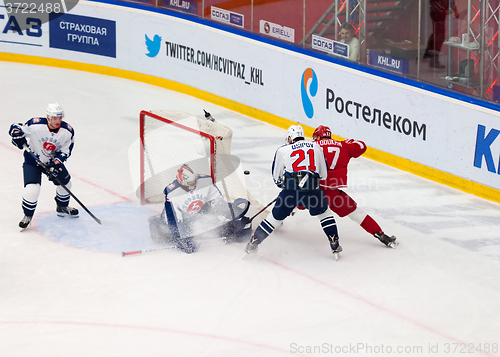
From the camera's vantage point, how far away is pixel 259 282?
590 centimetres

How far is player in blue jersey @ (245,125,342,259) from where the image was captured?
6.02 m

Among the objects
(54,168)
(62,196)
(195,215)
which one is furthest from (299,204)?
(62,196)

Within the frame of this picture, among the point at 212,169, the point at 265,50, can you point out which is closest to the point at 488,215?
the point at 212,169

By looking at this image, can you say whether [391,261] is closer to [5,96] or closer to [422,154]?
[422,154]

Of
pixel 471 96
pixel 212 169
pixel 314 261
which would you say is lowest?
pixel 314 261

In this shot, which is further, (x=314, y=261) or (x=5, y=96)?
(x=5, y=96)

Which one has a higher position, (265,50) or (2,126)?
(265,50)

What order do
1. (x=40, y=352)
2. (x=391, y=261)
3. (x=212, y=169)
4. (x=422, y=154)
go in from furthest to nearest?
(x=422, y=154) → (x=212, y=169) → (x=391, y=261) → (x=40, y=352)

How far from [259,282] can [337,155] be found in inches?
52.4

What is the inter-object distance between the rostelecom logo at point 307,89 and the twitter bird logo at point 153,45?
3201 mm

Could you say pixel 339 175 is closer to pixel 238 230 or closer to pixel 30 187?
pixel 238 230

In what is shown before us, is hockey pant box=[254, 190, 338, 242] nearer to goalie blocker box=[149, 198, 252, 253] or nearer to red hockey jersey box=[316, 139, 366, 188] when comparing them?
red hockey jersey box=[316, 139, 366, 188]

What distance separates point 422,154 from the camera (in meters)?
8.48

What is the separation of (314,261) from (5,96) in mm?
6914
